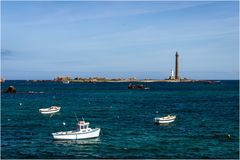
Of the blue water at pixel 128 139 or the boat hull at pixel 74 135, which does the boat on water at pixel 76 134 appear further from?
the blue water at pixel 128 139

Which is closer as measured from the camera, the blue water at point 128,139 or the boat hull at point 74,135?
the blue water at point 128,139

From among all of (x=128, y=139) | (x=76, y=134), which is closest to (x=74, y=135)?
(x=76, y=134)

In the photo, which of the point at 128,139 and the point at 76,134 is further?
the point at 128,139

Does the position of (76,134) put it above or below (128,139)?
above

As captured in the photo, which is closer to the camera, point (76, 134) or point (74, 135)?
point (74, 135)

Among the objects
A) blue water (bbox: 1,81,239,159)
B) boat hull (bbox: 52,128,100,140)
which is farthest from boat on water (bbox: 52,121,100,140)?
blue water (bbox: 1,81,239,159)

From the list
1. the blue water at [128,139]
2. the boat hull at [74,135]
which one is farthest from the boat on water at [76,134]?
the blue water at [128,139]

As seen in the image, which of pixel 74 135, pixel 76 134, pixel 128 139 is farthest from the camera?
pixel 128 139

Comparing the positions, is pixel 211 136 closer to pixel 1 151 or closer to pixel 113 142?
pixel 113 142

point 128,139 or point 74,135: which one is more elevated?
point 74,135

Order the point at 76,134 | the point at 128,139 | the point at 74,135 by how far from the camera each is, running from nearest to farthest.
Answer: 1. the point at 74,135
2. the point at 76,134
3. the point at 128,139

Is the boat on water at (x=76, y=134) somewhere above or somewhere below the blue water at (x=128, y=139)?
above

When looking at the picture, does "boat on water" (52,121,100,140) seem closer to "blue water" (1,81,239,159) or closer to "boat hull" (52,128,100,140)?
"boat hull" (52,128,100,140)

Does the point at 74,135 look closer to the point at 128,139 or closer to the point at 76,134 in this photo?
the point at 76,134
